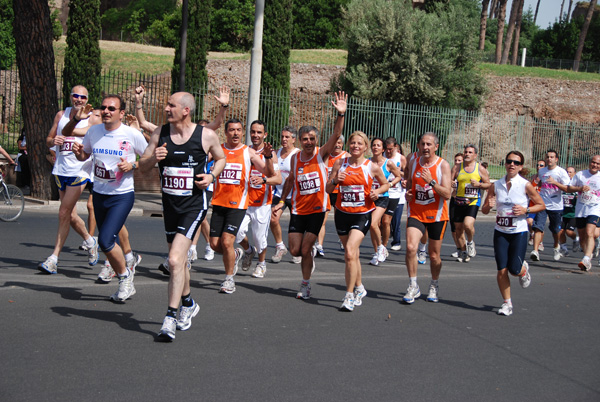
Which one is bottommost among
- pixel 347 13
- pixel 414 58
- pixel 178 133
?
pixel 178 133

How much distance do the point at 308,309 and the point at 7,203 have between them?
802 centimetres

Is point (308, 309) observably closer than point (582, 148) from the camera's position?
Yes

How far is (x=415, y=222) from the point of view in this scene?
8180mm

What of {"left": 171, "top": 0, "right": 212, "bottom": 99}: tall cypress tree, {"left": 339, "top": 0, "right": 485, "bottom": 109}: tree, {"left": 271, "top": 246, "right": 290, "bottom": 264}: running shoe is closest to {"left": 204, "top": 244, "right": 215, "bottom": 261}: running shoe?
{"left": 271, "top": 246, "right": 290, "bottom": 264}: running shoe

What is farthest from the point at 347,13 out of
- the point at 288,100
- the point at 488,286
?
the point at 488,286

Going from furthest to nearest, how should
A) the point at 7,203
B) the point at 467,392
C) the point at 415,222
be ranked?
the point at 7,203, the point at 415,222, the point at 467,392

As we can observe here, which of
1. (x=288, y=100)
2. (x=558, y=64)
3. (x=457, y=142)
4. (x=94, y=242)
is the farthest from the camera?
(x=558, y=64)

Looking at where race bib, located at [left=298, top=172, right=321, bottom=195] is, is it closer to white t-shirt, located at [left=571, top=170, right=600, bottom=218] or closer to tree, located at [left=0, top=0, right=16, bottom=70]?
white t-shirt, located at [left=571, top=170, right=600, bottom=218]

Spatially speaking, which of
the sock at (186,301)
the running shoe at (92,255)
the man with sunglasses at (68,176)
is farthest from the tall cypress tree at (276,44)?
the sock at (186,301)

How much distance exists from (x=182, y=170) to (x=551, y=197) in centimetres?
954

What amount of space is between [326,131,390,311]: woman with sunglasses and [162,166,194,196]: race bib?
6.42 ft

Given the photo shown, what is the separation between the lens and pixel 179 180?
Answer: 605 cm

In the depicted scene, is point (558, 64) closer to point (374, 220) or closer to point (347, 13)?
point (347, 13)

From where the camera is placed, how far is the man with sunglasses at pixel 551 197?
1298 centimetres
